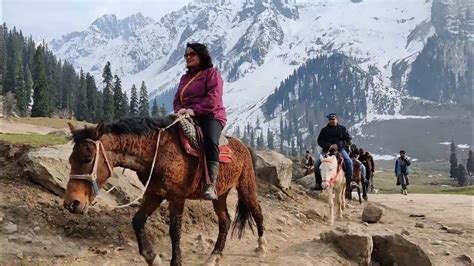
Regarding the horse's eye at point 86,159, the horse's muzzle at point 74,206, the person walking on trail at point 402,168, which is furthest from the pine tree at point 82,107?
the horse's muzzle at point 74,206

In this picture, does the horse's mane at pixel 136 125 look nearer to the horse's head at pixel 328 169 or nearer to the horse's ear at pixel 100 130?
the horse's ear at pixel 100 130

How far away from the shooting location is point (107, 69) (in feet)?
347

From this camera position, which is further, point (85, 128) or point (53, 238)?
point (53, 238)

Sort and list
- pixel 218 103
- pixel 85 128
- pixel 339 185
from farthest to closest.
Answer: pixel 339 185 < pixel 218 103 < pixel 85 128

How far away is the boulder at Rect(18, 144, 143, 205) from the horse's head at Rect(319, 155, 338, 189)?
6218mm

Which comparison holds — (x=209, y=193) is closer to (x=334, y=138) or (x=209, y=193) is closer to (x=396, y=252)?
(x=396, y=252)

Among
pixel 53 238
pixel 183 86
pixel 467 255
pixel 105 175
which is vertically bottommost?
pixel 467 255

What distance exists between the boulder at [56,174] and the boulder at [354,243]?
15.1 feet

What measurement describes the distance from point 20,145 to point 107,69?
9667 cm

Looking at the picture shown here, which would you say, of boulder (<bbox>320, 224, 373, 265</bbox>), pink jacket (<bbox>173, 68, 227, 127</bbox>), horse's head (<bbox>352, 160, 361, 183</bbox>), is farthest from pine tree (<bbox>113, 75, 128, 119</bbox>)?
A: pink jacket (<bbox>173, 68, 227, 127</bbox>)

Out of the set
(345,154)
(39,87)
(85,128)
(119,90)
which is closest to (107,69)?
(119,90)

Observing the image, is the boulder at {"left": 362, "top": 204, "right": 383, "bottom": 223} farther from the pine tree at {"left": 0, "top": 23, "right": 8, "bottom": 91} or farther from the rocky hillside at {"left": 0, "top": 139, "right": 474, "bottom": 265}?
the pine tree at {"left": 0, "top": 23, "right": 8, "bottom": 91}

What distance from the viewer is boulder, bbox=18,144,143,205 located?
1020cm

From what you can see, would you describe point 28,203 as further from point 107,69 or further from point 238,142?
point 107,69
